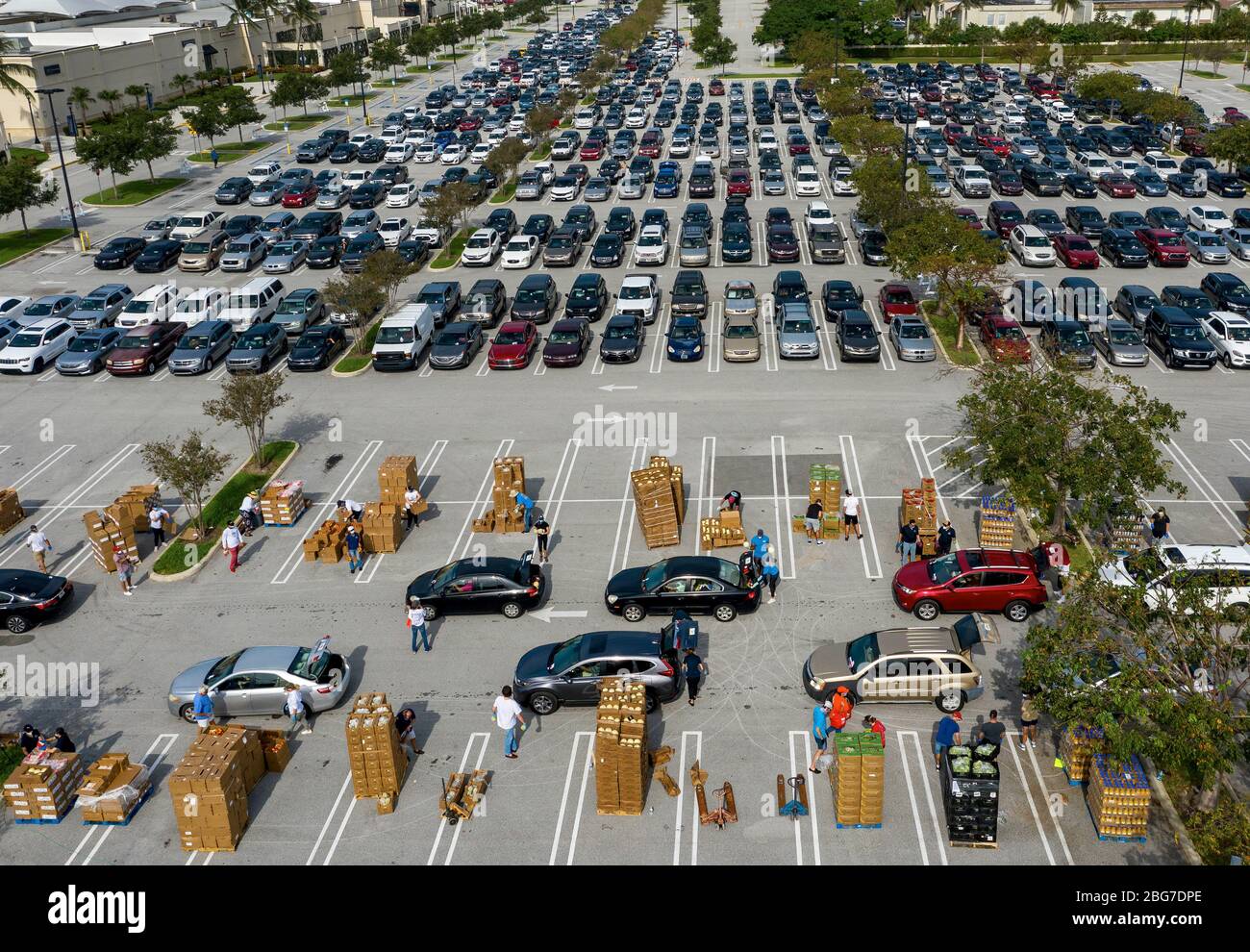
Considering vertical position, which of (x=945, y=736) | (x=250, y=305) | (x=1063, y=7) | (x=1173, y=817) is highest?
(x=1063, y=7)

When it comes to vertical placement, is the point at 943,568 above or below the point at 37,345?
below

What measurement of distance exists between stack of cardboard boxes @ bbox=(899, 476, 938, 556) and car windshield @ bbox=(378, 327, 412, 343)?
1955 cm

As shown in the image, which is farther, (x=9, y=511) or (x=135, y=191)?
(x=135, y=191)

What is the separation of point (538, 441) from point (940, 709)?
15439 millimetres

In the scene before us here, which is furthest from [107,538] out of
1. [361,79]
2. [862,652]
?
[361,79]

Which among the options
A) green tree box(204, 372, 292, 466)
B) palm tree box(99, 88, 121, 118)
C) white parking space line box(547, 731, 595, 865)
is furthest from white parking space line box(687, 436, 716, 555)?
palm tree box(99, 88, 121, 118)

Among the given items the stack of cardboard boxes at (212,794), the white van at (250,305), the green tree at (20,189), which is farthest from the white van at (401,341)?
the green tree at (20,189)

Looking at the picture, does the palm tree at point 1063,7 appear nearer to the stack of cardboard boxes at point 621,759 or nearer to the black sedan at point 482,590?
the black sedan at point 482,590

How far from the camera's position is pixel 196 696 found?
18.7m

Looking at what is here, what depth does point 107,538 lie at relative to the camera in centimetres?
2431

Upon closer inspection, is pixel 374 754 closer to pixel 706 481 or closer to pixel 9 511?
pixel 706 481

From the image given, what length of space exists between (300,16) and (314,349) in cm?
8587

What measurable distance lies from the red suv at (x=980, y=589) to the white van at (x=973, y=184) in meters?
39.7
